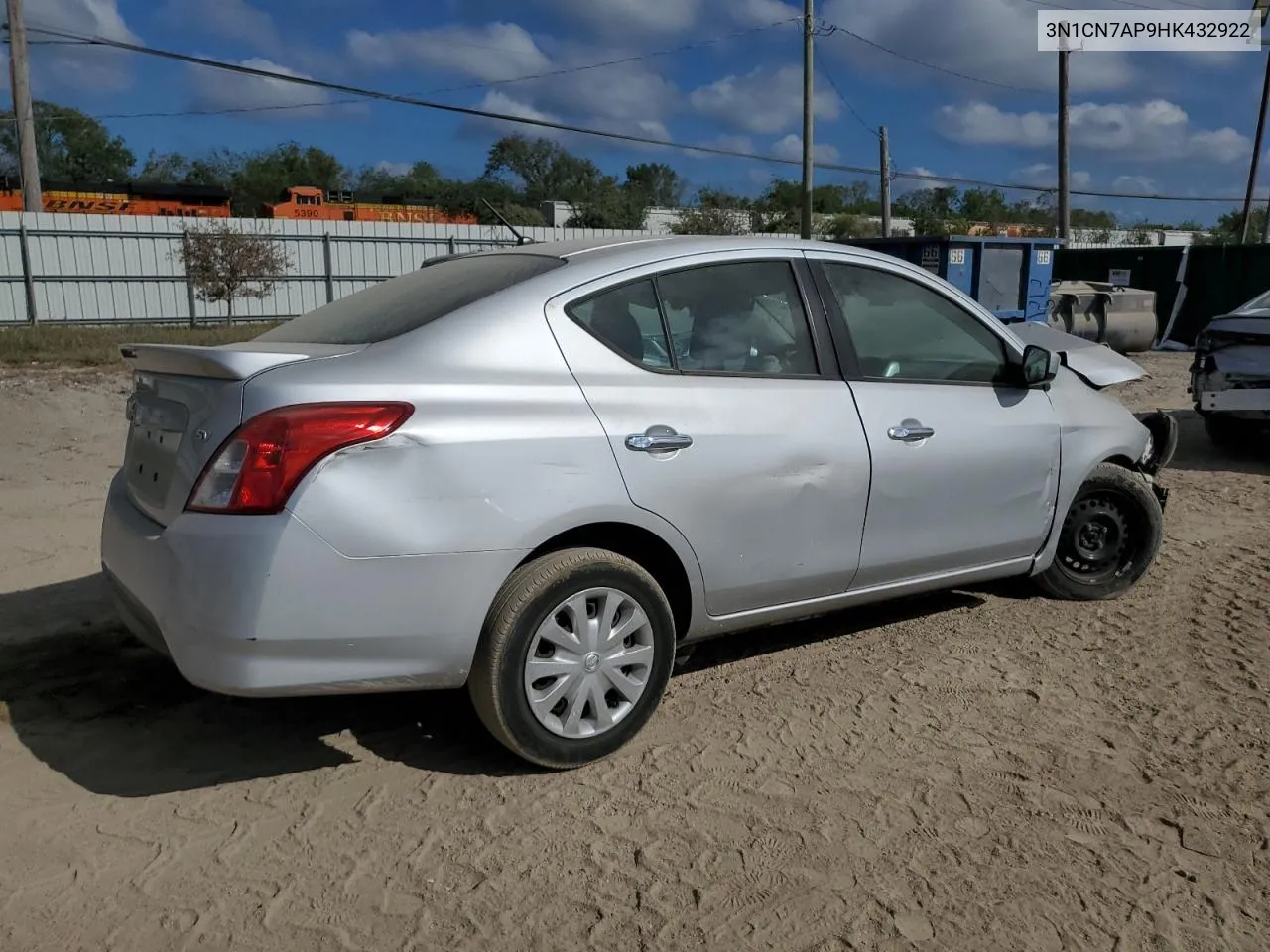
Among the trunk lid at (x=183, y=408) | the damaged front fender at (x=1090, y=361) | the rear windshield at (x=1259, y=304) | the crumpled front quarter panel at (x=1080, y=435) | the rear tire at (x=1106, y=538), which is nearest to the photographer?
the trunk lid at (x=183, y=408)

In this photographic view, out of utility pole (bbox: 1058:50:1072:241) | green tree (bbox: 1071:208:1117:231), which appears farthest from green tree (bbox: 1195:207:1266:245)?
utility pole (bbox: 1058:50:1072:241)

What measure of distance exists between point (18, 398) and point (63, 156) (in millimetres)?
52630

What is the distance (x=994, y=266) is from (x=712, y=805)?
14316mm

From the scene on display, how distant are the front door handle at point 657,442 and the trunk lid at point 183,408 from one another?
3.01 feet

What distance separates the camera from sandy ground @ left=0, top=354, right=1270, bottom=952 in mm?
2773

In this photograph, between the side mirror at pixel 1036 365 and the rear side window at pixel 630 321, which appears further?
the side mirror at pixel 1036 365

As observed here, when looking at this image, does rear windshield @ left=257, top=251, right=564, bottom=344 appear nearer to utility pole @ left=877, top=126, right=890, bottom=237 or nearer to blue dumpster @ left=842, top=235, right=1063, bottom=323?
blue dumpster @ left=842, top=235, right=1063, bottom=323

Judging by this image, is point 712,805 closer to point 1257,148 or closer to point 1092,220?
point 1257,148

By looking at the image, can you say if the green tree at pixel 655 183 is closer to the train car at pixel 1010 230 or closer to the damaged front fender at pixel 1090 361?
the train car at pixel 1010 230

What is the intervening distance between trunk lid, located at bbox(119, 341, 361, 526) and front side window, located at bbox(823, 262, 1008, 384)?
193 cm

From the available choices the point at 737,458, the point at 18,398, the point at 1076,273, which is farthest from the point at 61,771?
the point at 1076,273

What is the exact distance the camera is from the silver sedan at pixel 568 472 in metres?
3.05

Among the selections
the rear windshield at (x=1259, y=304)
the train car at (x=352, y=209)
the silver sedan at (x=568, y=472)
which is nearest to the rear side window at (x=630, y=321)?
the silver sedan at (x=568, y=472)

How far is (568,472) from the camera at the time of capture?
334cm
